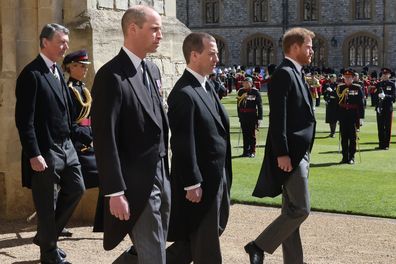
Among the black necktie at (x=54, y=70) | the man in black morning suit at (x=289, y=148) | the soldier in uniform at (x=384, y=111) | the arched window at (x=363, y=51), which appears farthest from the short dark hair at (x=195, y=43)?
the arched window at (x=363, y=51)

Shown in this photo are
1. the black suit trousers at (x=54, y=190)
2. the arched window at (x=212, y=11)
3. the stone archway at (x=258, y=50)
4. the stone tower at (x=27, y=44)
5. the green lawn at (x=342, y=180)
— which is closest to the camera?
the black suit trousers at (x=54, y=190)

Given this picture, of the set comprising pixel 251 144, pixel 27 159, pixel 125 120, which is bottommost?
pixel 251 144

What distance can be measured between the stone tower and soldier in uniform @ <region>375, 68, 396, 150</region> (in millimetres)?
8749

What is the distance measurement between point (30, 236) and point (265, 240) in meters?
2.50

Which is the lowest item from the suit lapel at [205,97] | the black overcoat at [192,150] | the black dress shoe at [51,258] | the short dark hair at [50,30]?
the black dress shoe at [51,258]

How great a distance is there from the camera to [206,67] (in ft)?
15.3

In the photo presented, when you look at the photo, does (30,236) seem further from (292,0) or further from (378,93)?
(292,0)

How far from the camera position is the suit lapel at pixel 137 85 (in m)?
4.03

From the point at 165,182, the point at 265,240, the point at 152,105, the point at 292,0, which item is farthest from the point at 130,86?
the point at 292,0

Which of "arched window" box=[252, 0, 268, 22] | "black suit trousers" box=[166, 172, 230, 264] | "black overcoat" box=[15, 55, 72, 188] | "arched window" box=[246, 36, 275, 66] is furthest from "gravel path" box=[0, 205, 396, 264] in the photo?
"arched window" box=[252, 0, 268, 22]

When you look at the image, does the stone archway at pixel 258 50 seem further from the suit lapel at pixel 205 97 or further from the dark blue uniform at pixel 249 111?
the suit lapel at pixel 205 97

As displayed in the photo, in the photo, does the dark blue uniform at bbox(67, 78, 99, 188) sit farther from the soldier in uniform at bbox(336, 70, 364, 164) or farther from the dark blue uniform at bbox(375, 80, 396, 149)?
the dark blue uniform at bbox(375, 80, 396, 149)

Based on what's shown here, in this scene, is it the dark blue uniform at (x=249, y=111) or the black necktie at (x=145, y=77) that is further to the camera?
the dark blue uniform at (x=249, y=111)

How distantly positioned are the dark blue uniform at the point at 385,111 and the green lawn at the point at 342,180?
314 millimetres
